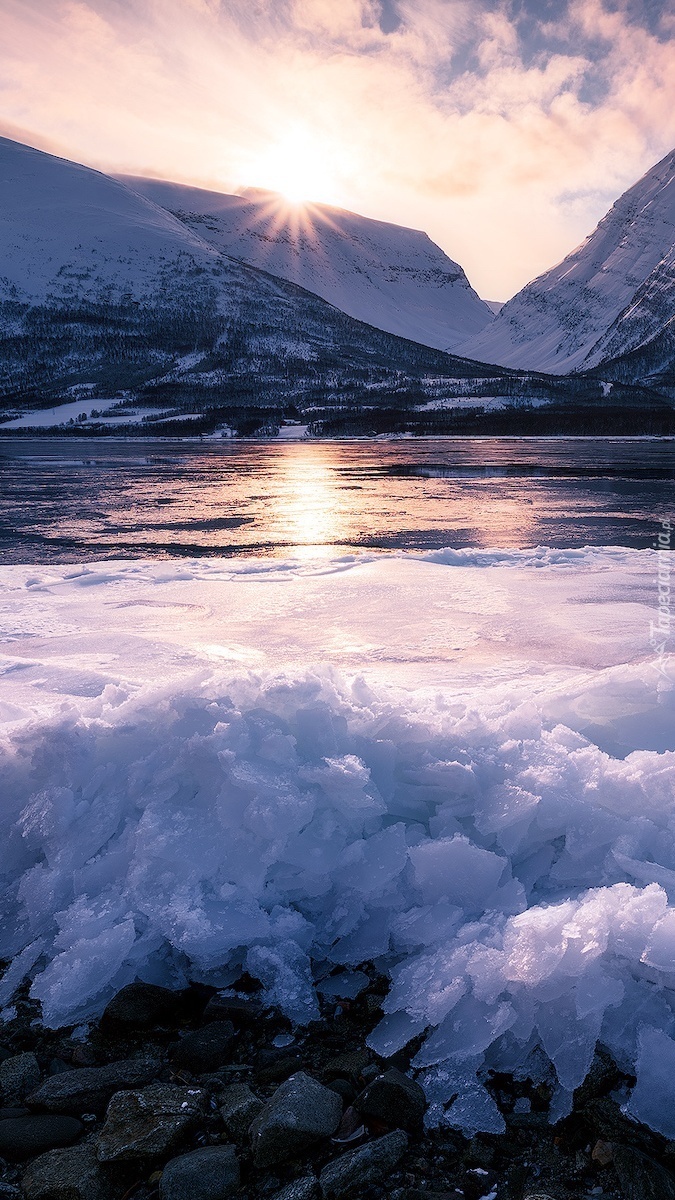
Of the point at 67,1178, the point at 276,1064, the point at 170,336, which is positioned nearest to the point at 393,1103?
the point at 276,1064

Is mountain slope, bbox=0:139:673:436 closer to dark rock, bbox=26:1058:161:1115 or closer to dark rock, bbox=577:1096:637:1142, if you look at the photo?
dark rock, bbox=26:1058:161:1115

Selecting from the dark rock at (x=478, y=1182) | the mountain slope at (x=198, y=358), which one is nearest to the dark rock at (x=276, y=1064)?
the dark rock at (x=478, y=1182)

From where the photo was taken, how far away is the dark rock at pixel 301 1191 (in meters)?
2.08

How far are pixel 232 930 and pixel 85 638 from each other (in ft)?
13.1

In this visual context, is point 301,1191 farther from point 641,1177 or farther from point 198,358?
point 198,358

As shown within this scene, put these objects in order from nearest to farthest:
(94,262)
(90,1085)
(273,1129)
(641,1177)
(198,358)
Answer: (641,1177)
(273,1129)
(90,1085)
(198,358)
(94,262)

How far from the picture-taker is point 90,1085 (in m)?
2.49

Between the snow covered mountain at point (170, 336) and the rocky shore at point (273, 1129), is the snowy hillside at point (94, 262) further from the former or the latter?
the rocky shore at point (273, 1129)

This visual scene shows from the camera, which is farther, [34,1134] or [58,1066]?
[58,1066]

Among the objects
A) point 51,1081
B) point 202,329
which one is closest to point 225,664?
point 51,1081

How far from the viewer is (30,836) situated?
3357 mm

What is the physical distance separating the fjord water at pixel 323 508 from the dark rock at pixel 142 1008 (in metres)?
9.81

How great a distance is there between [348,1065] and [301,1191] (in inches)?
19.3

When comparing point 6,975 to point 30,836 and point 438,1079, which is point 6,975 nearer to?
point 30,836
